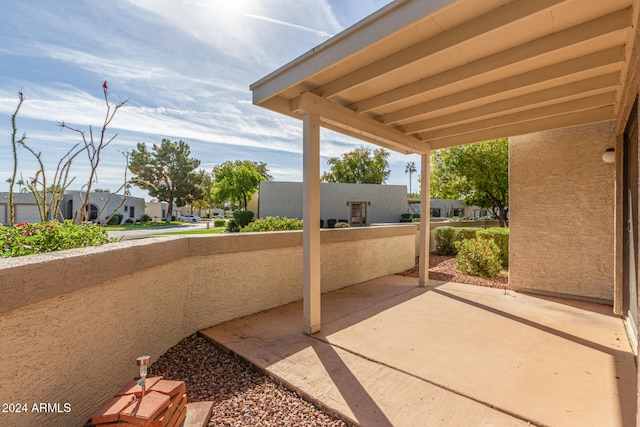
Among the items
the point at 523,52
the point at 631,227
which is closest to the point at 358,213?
the point at 631,227

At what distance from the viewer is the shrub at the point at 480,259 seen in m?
6.93

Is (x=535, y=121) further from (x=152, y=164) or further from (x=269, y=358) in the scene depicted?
(x=152, y=164)

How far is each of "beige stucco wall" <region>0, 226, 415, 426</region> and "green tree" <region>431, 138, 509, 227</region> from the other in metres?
9.76

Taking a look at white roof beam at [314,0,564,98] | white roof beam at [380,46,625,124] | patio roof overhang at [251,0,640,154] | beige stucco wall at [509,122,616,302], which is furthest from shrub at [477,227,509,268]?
white roof beam at [314,0,564,98]

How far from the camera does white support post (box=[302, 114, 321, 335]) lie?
12.0 feet

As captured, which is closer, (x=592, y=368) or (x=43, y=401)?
(x=43, y=401)

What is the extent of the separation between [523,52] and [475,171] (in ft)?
33.2

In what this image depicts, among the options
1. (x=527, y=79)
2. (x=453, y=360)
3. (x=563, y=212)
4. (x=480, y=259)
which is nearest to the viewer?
(x=453, y=360)

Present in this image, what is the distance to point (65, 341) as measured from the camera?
6.30 ft

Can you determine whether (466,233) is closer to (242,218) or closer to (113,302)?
(113,302)

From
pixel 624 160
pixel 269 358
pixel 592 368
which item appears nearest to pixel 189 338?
pixel 269 358

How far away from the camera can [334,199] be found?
75.3ft

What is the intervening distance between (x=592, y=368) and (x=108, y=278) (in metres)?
4.42

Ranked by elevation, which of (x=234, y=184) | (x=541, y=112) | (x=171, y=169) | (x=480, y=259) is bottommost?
(x=480, y=259)
